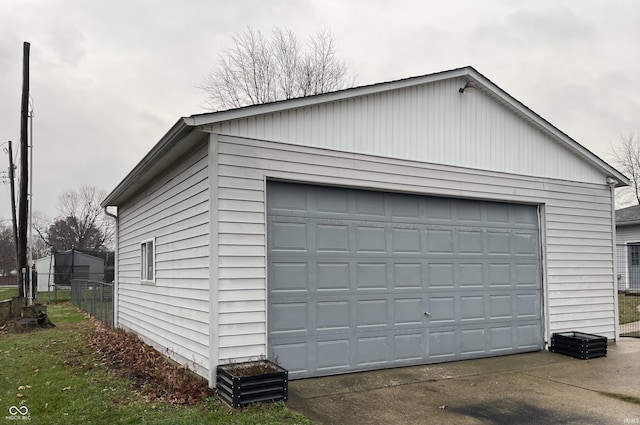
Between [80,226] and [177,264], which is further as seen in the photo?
[80,226]

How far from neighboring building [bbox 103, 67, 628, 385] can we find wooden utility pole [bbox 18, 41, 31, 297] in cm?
735

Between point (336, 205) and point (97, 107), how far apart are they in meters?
13.0

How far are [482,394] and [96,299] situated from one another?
497 inches

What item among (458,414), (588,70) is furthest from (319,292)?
(588,70)

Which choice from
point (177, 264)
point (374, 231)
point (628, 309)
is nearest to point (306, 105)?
point (374, 231)

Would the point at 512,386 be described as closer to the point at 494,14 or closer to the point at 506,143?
the point at 506,143

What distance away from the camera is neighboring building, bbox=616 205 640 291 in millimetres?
19953

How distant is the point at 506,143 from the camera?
875cm

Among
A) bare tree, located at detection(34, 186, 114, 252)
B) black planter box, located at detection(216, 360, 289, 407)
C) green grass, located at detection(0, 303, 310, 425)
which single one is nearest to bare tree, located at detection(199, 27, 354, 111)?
green grass, located at detection(0, 303, 310, 425)

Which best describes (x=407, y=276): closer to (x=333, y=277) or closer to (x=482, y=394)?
(x=333, y=277)

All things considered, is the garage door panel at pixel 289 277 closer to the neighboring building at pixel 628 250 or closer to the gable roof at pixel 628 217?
the neighboring building at pixel 628 250

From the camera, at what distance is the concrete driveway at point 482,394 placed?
5.19m

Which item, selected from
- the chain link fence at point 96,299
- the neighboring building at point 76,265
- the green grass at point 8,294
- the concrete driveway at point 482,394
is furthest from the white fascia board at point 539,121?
the green grass at point 8,294

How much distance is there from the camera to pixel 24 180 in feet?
50.6
